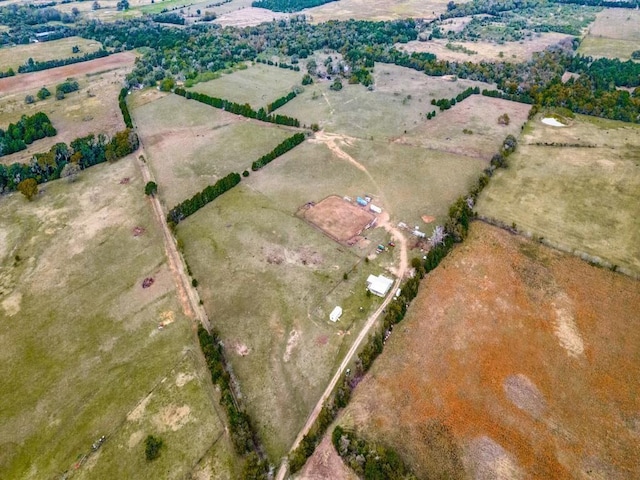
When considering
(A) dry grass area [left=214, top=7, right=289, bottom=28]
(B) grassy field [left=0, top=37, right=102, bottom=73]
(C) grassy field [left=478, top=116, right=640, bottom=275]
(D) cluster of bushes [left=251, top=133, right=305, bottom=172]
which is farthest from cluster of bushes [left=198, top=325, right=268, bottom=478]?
(A) dry grass area [left=214, top=7, right=289, bottom=28]

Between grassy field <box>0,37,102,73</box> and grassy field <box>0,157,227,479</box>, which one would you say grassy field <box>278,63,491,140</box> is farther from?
grassy field <box>0,37,102,73</box>

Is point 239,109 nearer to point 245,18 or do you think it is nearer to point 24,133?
point 24,133

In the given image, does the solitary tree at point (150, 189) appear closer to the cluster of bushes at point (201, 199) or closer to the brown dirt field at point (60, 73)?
the cluster of bushes at point (201, 199)

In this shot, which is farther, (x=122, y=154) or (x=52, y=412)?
(x=122, y=154)

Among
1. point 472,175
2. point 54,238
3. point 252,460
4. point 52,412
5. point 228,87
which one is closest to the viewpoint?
point 252,460

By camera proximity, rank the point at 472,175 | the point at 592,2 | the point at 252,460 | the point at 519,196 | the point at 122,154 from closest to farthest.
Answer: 1. the point at 252,460
2. the point at 519,196
3. the point at 472,175
4. the point at 122,154
5. the point at 592,2

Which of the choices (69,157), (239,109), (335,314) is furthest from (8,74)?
(335,314)

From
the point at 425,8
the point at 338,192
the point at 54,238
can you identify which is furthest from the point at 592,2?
the point at 54,238

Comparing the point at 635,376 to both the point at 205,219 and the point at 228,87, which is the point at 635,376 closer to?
the point at 205,219
